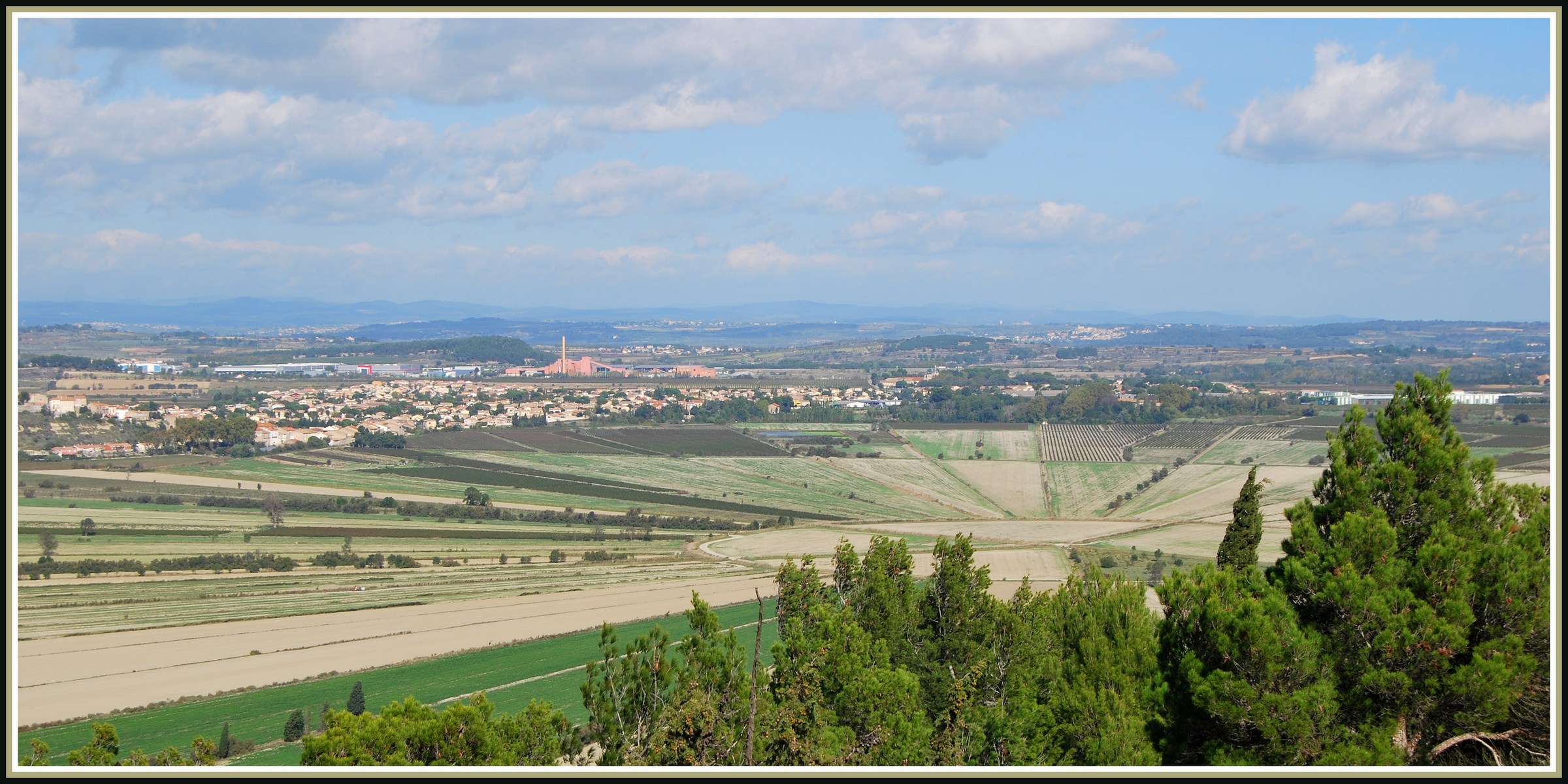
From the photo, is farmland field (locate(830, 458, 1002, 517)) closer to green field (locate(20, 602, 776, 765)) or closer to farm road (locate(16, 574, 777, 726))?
farm road (locate(16, 574, 777, 726))

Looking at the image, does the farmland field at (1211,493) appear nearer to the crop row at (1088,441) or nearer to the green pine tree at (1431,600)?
the crop row at (1088,441)

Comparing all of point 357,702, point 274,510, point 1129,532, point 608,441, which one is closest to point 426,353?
point 608,441

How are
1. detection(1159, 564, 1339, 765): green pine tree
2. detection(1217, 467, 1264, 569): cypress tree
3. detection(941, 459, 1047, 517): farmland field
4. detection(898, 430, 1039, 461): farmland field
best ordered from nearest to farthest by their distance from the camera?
detection(1159, 564, 1339, 765): green pine tree < detection(1217, 467, 1264, 569): cypress tree < detection(941, 459, 1047, 517): farmland field < detection(898, 430, 1039, 461): farmland field

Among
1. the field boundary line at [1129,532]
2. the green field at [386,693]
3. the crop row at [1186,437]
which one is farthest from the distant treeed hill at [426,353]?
the green field at [386,693]

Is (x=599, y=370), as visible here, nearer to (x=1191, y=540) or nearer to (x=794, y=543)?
(x=794, y=543)

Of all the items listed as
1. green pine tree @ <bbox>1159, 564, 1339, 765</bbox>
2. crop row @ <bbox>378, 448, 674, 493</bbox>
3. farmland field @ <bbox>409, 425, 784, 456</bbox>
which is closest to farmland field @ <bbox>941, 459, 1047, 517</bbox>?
farmland field @ <bbox>409, 425, 784, 456</bbox>

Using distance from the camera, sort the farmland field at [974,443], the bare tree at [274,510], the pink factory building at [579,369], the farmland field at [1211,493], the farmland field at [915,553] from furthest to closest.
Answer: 1. the pink factory building at [579,369]
2. the farmland field at [974,443]
3. the farmland field at [1211,493]
4. the bare tree at [274,510]
5. the farmland field at [915,553]
